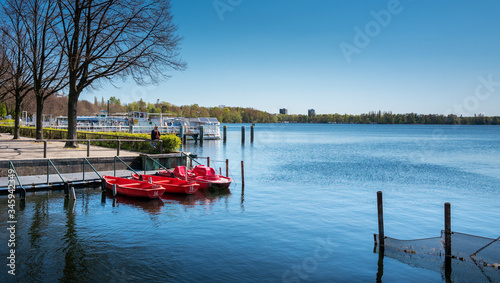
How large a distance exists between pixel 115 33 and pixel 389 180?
22.9 meters

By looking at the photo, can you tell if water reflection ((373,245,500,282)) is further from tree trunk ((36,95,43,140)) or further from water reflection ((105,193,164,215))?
tree trunk ((36,95,43,140))

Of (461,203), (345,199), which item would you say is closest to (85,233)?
(345,199)

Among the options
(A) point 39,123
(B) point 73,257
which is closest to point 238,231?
(B) point 73,257

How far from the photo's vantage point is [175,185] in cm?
2136

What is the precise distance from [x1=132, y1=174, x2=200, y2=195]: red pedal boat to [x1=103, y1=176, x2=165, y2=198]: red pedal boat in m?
0.91

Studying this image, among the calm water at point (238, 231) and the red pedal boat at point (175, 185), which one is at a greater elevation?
the red pedal boat at point (175, 185)

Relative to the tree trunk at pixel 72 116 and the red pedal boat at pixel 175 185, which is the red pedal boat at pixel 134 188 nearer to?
the red pedal boat at pixel 175 185

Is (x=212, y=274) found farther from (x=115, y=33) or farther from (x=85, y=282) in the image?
(x=115, y=33)

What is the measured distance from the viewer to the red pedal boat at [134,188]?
1958cm

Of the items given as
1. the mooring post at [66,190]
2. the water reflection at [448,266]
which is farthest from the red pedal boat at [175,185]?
the water reflection at [448,266]

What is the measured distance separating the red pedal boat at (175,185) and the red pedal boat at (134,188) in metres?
0.91

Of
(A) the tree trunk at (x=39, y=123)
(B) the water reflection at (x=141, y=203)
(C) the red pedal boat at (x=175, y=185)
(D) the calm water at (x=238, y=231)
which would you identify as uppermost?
(A) the tree trunk at (x=39, y=123)

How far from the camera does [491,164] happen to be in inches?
1694

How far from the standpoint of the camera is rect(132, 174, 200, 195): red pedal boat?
835 inches
